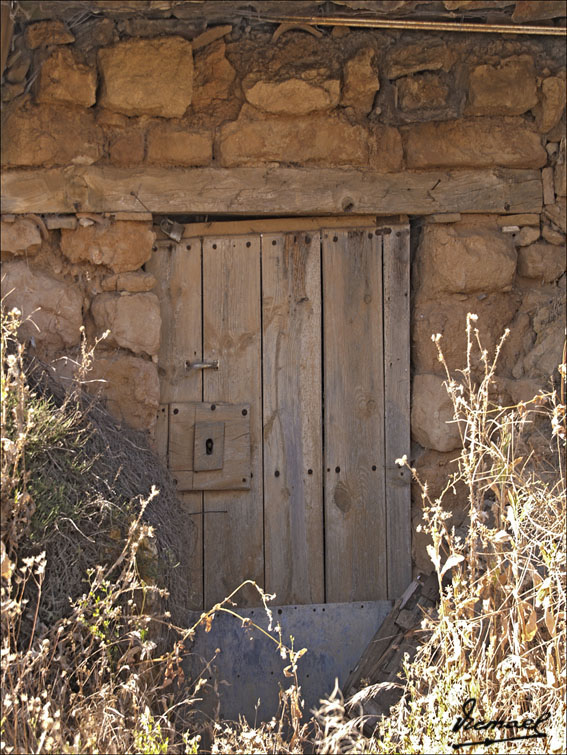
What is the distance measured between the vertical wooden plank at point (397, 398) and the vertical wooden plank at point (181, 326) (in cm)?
84

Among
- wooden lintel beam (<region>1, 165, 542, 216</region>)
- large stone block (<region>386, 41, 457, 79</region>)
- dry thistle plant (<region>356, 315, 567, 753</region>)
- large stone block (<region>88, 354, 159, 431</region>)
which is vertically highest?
large stone block (<region>386, 41, 457, 79</region>)

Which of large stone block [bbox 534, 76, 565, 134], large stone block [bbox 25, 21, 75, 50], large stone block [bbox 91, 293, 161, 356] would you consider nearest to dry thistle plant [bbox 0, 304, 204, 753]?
large stone block [bbox 91, 293, 161, 356]

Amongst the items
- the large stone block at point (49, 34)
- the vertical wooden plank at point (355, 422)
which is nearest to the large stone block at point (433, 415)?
the vertical wooden plank at point (355, 422)

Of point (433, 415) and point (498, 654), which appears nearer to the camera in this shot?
point (498, 654)

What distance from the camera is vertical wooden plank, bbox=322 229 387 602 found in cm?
400

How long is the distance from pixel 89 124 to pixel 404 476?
2.05 metres

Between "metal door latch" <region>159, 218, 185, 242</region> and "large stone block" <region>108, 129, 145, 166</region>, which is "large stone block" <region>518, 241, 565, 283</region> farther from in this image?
"large stone block" <region>108, 129, 145, 166</region>

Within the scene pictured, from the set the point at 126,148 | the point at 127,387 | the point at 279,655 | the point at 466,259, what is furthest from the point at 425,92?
the point at 279,655

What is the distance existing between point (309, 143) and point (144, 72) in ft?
2.48

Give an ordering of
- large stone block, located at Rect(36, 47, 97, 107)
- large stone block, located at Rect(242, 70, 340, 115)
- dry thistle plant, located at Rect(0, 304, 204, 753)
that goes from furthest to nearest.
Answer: large stone block, located at Rect(242, 70, 340, 115) < large stone block, located at Rect(36, 47, 97, 107) < dry thistle plant, located at Rect(0, 304, 204, 753)

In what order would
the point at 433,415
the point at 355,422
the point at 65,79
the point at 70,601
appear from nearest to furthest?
the point at 70,601, the point at 65,79, the point at 433,415, the point at 355,422

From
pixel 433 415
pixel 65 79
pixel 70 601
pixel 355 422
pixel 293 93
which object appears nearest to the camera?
pixel 70 601

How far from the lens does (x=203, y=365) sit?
3.95 meters

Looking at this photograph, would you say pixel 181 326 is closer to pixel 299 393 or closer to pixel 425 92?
pixel 299 393
